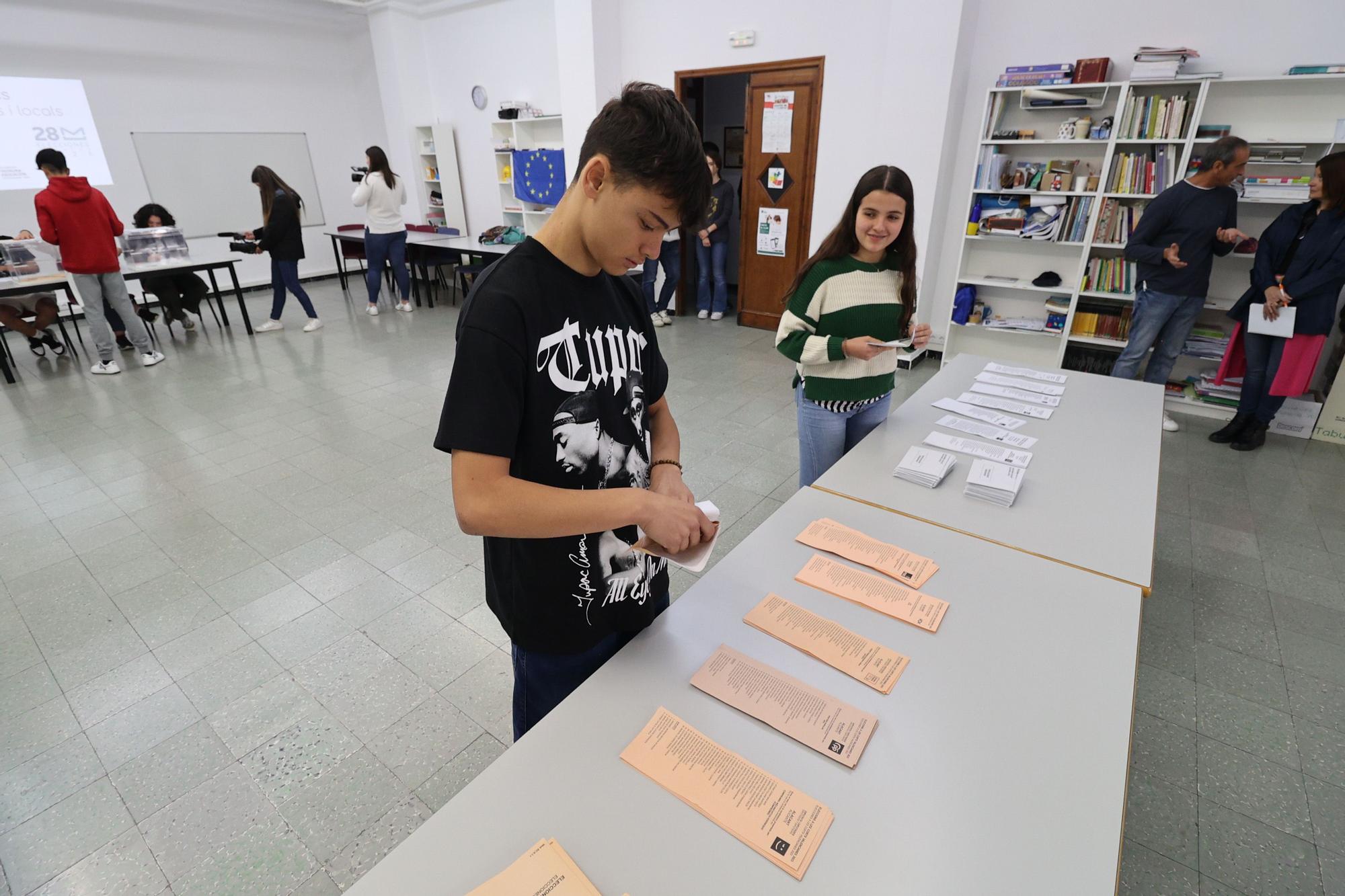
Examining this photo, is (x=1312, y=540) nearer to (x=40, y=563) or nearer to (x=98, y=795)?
(x=98, y=795)

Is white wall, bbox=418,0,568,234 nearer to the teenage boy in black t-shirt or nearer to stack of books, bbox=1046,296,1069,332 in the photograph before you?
stack of books, bbox=1046,296,1069,332

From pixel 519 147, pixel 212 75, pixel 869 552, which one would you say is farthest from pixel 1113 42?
pixel 212 75

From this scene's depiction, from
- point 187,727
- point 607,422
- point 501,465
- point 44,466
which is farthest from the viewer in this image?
point 44,466

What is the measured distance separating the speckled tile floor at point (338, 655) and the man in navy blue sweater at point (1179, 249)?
61 cm

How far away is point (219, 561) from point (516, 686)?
90.4 inches

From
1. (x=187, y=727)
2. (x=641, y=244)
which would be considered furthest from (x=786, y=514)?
(x=187, y=727)

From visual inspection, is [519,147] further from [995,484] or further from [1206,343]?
[995,484]

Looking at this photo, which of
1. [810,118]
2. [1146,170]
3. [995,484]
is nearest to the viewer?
[995,484]

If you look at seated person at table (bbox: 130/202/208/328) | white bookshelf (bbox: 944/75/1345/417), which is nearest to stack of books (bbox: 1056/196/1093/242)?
white bookshelf (bbox: 944/75/1345/417)

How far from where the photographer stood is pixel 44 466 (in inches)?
142

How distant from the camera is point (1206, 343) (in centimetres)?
411

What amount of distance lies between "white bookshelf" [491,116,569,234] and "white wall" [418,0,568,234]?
8.1 inches

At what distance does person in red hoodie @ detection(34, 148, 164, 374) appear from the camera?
4629mm

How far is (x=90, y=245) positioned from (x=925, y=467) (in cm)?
627
